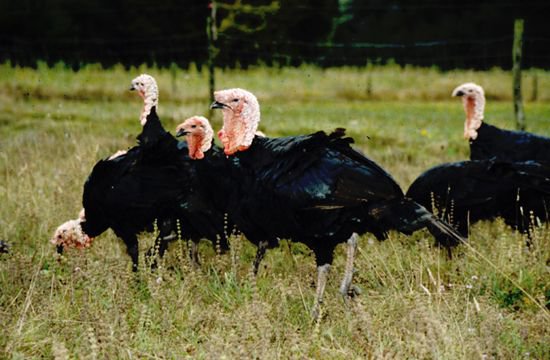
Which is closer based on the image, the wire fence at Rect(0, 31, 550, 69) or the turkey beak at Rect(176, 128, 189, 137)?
the turkey beak at Rect(176, 128, 189, 137)

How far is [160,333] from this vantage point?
4.20 m

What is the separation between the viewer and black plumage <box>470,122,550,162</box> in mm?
6754

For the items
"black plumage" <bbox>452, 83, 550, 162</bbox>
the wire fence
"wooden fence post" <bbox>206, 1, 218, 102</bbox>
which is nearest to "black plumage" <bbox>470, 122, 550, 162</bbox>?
"black plumage" <bbox>452, 83, 550, 162</bbox>

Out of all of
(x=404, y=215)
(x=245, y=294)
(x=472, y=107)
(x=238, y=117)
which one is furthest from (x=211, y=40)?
(x=245, y=294)

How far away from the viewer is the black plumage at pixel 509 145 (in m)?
6.75

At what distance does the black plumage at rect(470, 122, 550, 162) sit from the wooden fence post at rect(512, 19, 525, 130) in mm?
5172

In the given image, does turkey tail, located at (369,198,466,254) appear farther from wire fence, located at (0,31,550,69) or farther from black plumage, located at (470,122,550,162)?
wire fence, located at (0,31,550,69)

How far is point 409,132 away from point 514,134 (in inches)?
233

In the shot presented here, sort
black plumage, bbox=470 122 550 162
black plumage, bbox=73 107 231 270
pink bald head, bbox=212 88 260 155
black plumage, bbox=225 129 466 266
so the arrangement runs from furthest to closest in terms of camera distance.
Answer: black plumage, bbox=470 122 550 162, black plumage, bbox=73 107 231 270, pink bald head, bbox=212 88 260 155, black plumage, bbox=225 129 466 266

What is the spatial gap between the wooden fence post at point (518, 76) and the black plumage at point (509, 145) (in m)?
5.17

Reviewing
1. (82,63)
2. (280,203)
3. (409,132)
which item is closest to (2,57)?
(82,63)

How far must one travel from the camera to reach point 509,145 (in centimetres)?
701

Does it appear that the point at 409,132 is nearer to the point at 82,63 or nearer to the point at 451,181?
the point at 451,181

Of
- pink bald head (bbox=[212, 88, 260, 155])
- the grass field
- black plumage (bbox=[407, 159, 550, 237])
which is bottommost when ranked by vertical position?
the grass field
